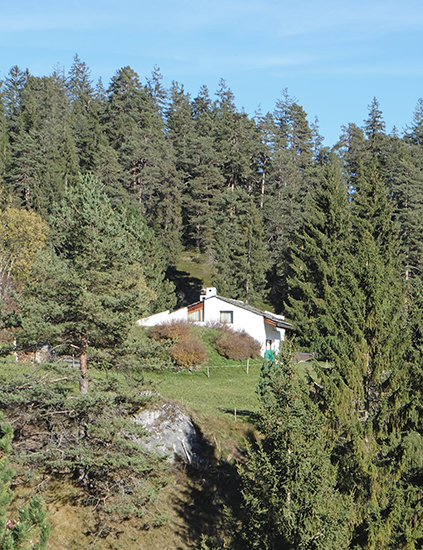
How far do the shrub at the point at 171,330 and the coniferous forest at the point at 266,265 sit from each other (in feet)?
10.3

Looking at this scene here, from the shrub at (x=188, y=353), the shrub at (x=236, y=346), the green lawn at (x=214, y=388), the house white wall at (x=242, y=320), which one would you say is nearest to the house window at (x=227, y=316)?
the house white wall at (x=242, y=320)

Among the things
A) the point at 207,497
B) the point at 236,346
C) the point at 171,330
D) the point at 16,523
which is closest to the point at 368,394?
the point at 207,497

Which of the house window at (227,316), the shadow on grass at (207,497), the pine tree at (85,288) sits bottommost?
the shadow on grass at (207,497)

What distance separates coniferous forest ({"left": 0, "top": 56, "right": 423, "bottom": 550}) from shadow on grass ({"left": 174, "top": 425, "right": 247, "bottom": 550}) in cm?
80

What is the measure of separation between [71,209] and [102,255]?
197 cm

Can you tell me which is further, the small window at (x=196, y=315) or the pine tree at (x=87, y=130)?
the pine tree at (x=87, y=130)

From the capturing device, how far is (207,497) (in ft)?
73.3

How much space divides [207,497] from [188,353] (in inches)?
628

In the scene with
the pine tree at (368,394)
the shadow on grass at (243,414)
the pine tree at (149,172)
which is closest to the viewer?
the pine tree at (368,394)

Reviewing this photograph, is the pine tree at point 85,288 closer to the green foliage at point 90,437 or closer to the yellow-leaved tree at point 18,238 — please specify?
the green foliage at point 90,437

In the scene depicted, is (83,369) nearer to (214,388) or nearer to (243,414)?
(243,414)

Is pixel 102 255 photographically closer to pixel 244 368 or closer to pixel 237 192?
pixel 244 368

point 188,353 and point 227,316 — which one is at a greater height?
point 227,316

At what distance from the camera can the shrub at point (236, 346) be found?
133ft
